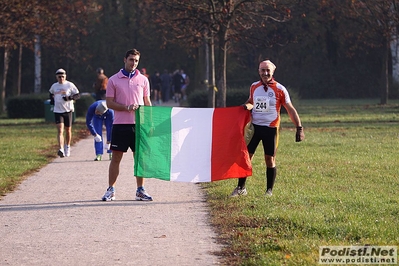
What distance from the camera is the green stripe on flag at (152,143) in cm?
1117

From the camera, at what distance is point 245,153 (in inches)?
444

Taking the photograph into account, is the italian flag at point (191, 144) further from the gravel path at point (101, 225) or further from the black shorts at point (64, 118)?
the black shorts at point (64, 118)

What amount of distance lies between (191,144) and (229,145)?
510 millimetres

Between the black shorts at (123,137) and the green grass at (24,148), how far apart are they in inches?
80.7

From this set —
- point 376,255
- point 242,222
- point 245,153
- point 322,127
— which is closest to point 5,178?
point 245,153

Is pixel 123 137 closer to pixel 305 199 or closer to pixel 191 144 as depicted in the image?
pixel 191 144

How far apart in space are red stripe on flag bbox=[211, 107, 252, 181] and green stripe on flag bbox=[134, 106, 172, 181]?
623mm

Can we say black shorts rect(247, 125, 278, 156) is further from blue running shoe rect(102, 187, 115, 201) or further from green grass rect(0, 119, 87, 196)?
green grass rect(0, 119, 87, 196)

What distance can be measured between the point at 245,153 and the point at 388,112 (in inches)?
950

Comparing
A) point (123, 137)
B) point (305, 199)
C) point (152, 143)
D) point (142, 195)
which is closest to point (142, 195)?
point (142, 195)

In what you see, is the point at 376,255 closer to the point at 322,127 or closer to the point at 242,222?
the point at 242,222

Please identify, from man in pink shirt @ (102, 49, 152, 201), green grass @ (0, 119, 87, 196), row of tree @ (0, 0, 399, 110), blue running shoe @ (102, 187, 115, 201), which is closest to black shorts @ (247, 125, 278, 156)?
man in pink shirt @ (102, 49, 152, 201)

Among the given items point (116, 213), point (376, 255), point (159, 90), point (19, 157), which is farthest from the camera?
point (159, 90)

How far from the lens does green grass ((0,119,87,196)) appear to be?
14287 mm
